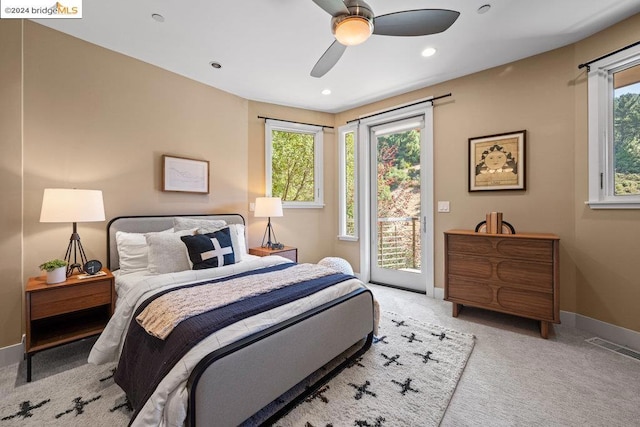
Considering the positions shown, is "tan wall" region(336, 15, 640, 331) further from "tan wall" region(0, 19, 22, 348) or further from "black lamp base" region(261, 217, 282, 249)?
"tan wall" region(0, 19, 22, 348)

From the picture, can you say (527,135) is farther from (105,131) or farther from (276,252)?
(105,131)

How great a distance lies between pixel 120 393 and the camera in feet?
5.72

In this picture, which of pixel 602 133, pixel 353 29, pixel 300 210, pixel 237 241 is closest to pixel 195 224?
pixel 237 241

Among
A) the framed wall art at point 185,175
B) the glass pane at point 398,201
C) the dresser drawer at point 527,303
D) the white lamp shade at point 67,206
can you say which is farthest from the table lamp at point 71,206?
the dresser drawer at point 527,303

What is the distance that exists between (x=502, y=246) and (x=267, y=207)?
272cm

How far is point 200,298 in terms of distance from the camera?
163 cm

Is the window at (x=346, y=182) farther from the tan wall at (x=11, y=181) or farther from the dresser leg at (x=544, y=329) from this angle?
the tan wall at (x=11, y=181)

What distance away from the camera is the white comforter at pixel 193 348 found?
113 centimetres

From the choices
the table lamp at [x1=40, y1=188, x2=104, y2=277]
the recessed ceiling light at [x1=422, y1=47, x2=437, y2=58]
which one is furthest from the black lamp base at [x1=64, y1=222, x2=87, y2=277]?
the recessed ceiling light at [x1=422, y1=47, x2=437, y2=58]

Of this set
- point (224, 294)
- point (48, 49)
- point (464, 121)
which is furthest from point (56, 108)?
point (464, 121)

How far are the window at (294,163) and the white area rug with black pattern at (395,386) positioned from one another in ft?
8.29

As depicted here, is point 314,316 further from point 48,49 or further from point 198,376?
point 48,49

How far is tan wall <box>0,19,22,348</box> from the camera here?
2.08 meters

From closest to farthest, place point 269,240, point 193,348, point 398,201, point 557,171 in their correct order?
point 193,348 < point 557,171 < point 269,240 < point 398,201
